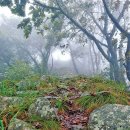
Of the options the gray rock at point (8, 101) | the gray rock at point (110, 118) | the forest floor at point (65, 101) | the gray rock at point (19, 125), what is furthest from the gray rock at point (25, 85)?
the gray rock at point (110, 118)

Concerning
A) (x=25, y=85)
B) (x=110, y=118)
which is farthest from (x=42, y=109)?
(x=25, y=85)

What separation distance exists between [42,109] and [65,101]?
0.66 metres

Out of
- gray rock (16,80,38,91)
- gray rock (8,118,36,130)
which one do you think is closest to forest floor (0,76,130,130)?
gray rock (16,80,38,91)

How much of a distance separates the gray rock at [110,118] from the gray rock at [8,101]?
56.9 inches

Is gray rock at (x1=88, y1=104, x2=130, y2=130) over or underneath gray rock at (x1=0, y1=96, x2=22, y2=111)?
underneath

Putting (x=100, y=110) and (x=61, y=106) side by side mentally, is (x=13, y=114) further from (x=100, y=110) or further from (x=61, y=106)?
(x=100, y=110)

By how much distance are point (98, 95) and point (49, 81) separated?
233 centimetres

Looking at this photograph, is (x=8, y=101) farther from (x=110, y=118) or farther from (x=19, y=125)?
(x=110, y=118)

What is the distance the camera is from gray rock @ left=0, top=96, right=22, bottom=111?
18.8ft

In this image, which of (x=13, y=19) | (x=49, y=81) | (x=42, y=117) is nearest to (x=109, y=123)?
(x=42, y=117)

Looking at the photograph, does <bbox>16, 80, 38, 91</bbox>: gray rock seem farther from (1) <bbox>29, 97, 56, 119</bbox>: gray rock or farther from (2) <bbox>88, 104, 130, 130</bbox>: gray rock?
(2) <bbox>88, 104, 130, 130</bbox>: gray rock

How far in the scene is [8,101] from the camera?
5.92 metres

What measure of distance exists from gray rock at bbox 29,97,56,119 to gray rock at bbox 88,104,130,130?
669 millimetres

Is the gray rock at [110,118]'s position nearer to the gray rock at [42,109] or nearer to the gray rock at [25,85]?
the gray rock at [42,109]
